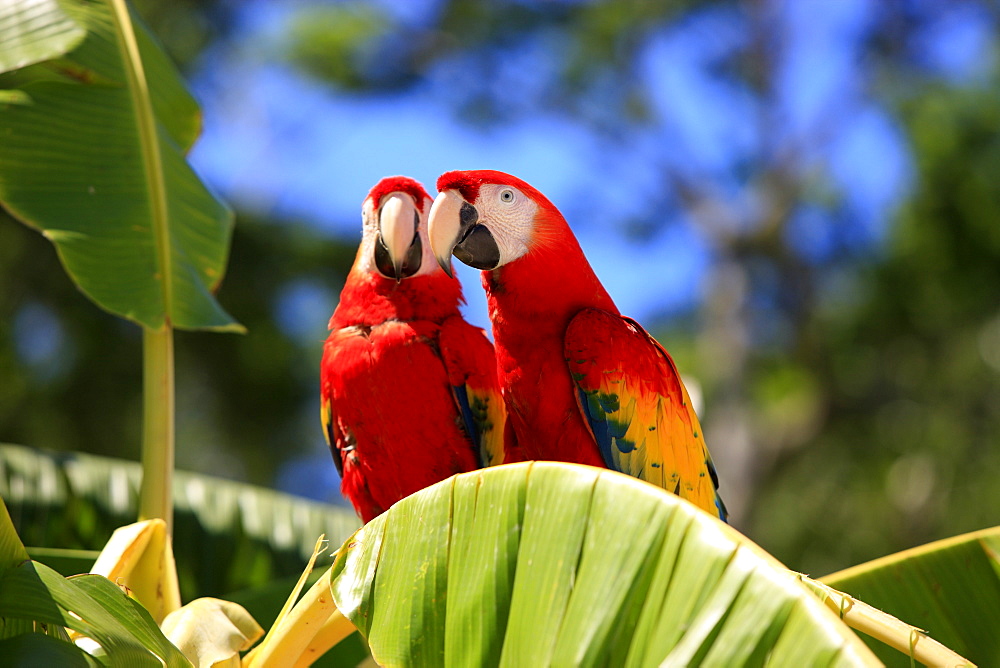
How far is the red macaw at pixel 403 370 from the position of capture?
5.30ft

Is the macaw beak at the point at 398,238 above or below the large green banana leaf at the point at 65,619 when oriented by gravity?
above

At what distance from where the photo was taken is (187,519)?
2117mm

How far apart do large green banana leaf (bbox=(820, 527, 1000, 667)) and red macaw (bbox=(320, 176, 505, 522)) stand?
0.71 meters

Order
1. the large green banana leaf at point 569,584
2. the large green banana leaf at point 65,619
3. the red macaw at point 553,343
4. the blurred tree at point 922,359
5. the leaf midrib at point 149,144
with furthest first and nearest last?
the blurred tree at point 922,359 → the leaf midrib at point 149,144 → the red macaw at point 553,343 → the large green banana leaf at point 65,619 → the large green banana leaf at point 569,584

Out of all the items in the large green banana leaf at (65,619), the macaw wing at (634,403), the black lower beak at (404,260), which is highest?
the black lower beak at (404,260)

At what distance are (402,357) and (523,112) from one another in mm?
6575

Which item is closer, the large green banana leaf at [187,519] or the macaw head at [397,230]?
the macaw head at [397,230]

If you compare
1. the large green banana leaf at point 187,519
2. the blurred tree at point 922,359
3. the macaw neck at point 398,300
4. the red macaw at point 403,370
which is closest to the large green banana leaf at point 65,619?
the red macaw at point 403,370

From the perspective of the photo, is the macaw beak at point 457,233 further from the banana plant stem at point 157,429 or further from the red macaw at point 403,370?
the banana plant stem at point 157,429

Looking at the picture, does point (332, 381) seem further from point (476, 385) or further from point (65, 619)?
point (65, 619)

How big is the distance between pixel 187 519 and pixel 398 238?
38.8 inches

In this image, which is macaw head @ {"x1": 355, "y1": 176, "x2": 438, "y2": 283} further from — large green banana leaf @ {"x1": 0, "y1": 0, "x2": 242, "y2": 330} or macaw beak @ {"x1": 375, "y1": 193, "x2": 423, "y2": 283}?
large green banana leaf @ {"x1": 0, "y1": 0, "x2": 242, "y2": 330}

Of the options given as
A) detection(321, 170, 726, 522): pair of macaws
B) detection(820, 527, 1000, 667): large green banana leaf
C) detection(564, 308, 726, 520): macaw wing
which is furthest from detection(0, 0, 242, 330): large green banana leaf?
detection(820, 527, 1000, 667): large green banana leaf

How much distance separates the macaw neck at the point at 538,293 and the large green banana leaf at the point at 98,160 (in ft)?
2.11
